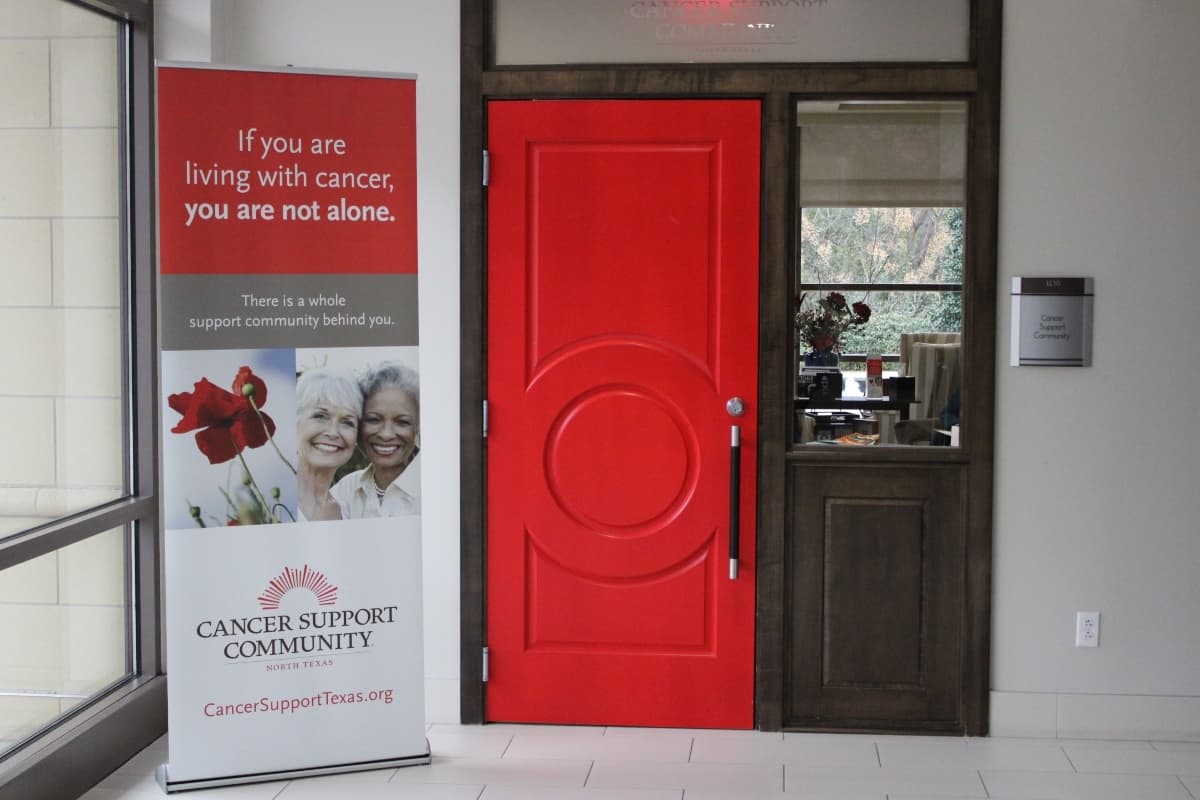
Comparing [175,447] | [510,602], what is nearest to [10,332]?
[175,447]

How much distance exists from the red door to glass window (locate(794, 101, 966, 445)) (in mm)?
198

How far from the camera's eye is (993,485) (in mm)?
4020

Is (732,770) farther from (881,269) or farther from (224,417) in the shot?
(224,417)

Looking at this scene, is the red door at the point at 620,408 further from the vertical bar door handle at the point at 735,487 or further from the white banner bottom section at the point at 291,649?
the white banner bottom section at the point at 291,649

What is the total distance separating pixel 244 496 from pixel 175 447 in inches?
8.9

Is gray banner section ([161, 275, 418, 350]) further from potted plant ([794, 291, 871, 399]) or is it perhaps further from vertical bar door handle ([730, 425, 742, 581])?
potted plant ([794, 291, 871, 399])

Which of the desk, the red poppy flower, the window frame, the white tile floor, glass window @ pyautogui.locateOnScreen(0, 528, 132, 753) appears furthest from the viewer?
the desk

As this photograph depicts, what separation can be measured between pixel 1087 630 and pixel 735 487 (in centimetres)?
120

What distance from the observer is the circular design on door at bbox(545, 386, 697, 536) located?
4086 mm

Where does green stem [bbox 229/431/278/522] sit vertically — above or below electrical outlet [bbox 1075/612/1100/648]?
above

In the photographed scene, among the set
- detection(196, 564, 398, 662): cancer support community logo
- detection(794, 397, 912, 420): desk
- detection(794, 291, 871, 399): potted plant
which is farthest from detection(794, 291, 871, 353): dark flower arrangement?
detection(196, 564, 398, 662): cancer support community logo

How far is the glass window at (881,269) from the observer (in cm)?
400

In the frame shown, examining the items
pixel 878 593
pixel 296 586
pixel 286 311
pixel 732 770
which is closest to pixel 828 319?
pixel 878 593

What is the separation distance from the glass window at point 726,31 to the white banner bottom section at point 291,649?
1600 mm
